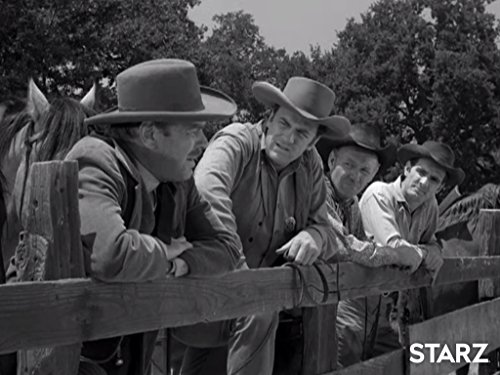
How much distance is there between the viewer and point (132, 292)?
8.65 ft

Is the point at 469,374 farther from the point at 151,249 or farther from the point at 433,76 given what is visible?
the point at 433,76

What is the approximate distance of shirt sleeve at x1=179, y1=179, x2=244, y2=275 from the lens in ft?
9.56

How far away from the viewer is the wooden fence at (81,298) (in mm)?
2262

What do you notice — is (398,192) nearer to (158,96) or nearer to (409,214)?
(409,214)

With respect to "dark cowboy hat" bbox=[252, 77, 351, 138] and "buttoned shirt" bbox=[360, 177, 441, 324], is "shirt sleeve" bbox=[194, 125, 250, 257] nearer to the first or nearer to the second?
"dark cowboy hat" bbox=[252, 77, 351, 138]

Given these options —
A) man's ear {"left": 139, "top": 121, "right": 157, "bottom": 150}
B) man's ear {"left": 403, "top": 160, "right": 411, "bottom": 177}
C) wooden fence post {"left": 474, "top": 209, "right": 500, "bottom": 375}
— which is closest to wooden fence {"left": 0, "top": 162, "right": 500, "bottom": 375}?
man's ear {"left": 139, "top": 121, "right": 157, "bottom": 150}

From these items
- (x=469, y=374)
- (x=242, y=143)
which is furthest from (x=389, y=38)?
(x=242, y=143)

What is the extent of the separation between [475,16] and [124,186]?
1476 inches

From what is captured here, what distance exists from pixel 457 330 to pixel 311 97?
2.42 metres

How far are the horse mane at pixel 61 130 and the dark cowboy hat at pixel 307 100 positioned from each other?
3.06 ft

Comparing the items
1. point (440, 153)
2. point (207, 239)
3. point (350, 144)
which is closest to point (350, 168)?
point (350, 144)

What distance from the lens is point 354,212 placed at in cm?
493

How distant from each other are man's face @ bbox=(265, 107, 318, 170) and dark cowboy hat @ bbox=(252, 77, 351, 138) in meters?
0.04

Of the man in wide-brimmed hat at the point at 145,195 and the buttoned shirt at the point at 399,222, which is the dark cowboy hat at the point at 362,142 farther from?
the man in wide-brimmed hat at the point at 145,195
